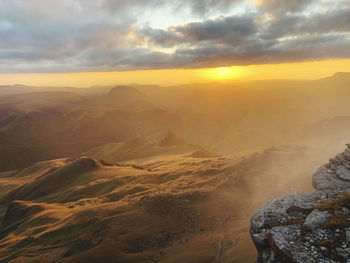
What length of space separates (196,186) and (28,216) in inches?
1165

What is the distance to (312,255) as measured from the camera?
924 centimetres

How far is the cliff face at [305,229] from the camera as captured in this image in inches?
369

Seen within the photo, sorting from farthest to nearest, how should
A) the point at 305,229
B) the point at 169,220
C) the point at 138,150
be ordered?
the point at 138,150
the point at 169,220
the point at 305,229

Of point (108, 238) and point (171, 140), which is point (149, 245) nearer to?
point (108, 238)

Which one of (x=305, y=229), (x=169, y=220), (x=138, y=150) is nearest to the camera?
(x=305, y=229)

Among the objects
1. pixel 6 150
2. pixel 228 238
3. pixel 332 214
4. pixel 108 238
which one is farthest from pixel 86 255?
pixel 6 150

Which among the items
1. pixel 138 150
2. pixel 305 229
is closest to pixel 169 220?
pixel 305 229

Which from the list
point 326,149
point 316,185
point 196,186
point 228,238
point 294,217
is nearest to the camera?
point 294,217

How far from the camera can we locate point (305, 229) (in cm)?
1070

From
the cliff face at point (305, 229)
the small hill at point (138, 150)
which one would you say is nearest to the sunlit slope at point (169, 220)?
the cliff face at point (305, 229)

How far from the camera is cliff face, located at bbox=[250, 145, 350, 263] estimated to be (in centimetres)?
938

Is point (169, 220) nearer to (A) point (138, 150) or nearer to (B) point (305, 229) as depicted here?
(B) point (305, 229)

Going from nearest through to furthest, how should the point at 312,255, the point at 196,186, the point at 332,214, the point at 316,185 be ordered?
1. the point at 312,255
2. the point at 332,214
3. the point at 316,185
4. the point at 196,186

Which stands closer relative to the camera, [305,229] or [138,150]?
[305,229]
